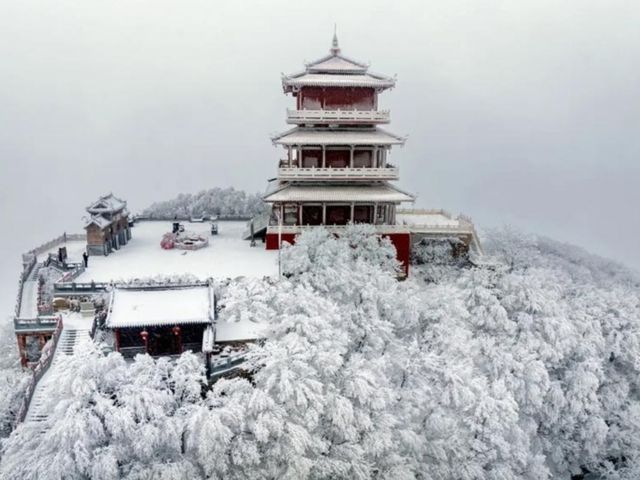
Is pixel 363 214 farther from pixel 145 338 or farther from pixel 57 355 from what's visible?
pixel 57 355

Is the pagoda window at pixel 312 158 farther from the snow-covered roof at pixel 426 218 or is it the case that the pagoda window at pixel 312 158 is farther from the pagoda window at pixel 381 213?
the snow-covered roof at pixel 426 218

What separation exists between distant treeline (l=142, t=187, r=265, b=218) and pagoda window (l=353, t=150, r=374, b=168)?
12.6 metres

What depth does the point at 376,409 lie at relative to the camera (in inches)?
683

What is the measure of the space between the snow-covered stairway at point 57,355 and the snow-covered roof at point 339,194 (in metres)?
12.2

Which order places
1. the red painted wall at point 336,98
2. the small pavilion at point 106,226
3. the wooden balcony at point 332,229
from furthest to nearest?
the red painted wall at point 336,98, the wooden balcony at point 332,229, the small pavilion at point 106,226

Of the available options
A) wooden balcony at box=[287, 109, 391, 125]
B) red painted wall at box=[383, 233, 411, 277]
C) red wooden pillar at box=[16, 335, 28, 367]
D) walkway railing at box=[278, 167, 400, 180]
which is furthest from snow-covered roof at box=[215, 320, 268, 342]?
wooden balcony at box=[287, 109, 391, 125]

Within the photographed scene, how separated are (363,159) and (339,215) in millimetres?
3833

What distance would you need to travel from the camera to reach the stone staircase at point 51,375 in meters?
16.8

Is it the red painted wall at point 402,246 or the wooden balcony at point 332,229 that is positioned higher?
the wooden balcony at point 332,229

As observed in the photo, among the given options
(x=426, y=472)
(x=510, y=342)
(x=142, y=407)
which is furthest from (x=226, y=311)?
(x=510, y=342)

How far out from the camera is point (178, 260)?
97.8 ft

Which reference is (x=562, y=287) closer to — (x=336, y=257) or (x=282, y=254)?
(x=336, y=257)

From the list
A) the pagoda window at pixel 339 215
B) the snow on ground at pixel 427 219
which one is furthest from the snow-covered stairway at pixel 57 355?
the snow on ground at pixel 427 219

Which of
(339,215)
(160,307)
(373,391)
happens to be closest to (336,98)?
(339,215)
